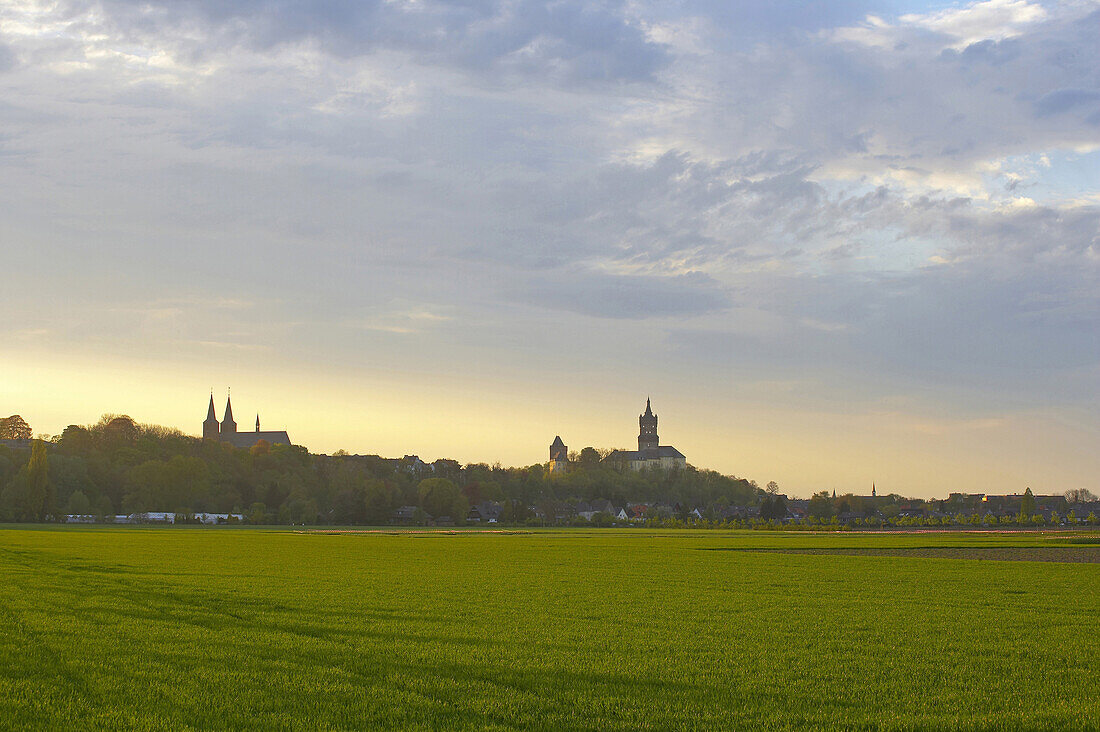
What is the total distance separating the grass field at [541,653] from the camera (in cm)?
1333

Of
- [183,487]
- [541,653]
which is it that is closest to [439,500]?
[183,487]

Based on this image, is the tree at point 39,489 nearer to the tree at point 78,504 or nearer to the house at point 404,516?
the tree at point 78,504

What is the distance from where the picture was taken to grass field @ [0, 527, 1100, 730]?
13.3 meters

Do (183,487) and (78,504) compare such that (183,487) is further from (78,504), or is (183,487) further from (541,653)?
(541,653)

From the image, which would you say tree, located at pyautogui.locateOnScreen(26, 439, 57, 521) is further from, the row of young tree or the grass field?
the grass field

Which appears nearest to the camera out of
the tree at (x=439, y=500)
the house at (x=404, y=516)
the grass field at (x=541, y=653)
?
the grass field at (x=541, y=653)

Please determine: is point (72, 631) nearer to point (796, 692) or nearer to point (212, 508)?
point (796, 692)

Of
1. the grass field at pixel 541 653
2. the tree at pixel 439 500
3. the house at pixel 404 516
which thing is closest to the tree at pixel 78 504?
the house at pixel 404 516

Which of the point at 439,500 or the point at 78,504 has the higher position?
the point at 439,500

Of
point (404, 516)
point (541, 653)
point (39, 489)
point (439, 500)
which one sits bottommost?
point (404, 516)

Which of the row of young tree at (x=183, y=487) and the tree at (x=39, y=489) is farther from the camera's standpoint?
the row of young tree at (x=183, y=487)

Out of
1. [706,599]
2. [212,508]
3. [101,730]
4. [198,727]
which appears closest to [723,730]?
[198,727]

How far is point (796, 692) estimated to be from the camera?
15062 mm

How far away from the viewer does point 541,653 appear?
734 inches
